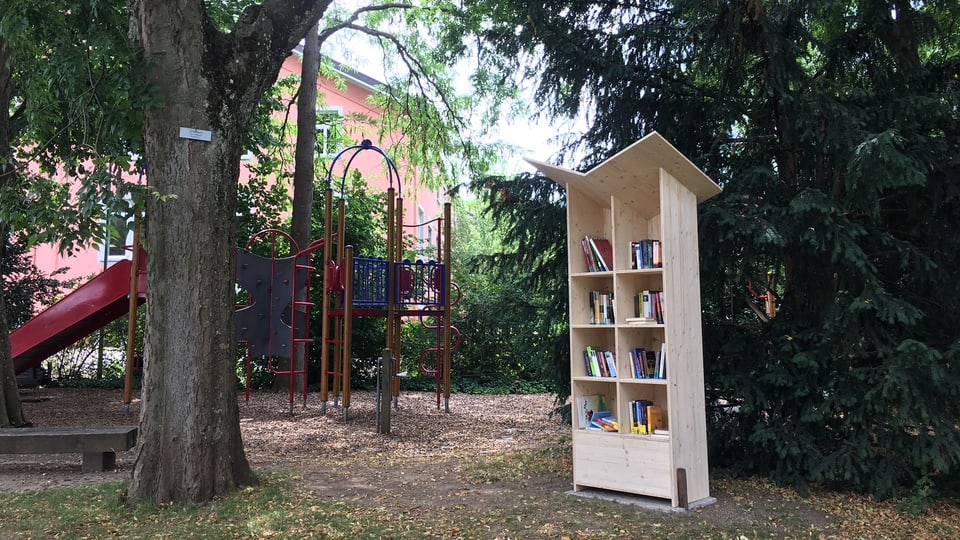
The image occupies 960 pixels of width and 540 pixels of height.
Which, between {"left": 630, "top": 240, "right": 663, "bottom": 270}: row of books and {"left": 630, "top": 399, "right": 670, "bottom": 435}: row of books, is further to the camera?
{"left": 630, "top": 240, "right": 663, "bottom": 270}: row of books

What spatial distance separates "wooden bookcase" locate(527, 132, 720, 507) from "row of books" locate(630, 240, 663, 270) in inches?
3.3

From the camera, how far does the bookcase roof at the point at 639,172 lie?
5184 mm

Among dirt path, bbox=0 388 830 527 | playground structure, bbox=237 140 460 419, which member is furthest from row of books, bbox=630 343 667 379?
playground structure, bbox=237 140 460 419

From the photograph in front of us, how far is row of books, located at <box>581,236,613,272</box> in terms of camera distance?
5734 millimetres

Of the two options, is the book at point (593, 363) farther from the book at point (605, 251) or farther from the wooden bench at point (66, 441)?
the wooden bench at point (66, 441)

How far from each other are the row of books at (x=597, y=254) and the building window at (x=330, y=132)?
1012 cm

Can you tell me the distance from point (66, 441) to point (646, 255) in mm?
5099

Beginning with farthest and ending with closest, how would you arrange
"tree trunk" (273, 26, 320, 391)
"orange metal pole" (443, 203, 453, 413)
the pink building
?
the pink building → "tree trunk" (273, 26, 320, 391) → "orange metal pole" (443, 203, 453, 413)

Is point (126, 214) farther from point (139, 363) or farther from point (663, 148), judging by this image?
point (139, 363)

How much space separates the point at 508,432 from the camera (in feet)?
29.0

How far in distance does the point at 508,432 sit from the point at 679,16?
16.8 feet

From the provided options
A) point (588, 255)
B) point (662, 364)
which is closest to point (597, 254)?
point (588, 255)

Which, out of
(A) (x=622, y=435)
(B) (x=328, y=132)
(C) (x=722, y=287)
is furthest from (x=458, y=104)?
(A) (x=622, y=435)

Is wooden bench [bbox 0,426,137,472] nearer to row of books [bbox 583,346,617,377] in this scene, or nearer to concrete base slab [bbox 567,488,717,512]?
concrete base slab [bbox 567,488,717,512]
